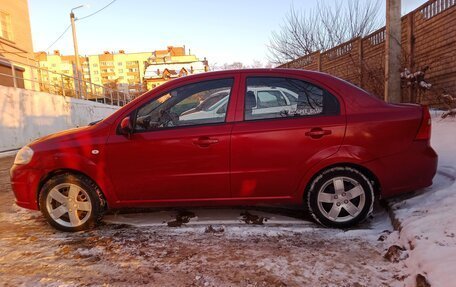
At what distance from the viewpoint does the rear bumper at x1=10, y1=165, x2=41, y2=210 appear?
397 centimetres

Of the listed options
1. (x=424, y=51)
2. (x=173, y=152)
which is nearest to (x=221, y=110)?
(x=173, y=152)

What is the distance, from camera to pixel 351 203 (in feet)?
12.3

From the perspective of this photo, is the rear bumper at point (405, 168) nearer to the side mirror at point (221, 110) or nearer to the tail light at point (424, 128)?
the tail light at point (424, 128)

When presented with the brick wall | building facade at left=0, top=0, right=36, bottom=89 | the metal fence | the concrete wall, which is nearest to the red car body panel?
the brick wall

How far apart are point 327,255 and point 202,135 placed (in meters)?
1.69

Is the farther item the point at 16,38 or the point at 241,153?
the point at 16,38

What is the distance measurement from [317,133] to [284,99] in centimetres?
51

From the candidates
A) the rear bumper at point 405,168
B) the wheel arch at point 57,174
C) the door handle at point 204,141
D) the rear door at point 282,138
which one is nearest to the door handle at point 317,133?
the rear door at point 282,138

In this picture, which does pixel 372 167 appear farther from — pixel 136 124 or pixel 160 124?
pixel 136 124

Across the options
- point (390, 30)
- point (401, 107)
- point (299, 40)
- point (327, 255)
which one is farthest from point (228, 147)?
point (299, 40)

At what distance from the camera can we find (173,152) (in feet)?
12.4

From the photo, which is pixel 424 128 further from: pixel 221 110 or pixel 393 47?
pixel 393 47

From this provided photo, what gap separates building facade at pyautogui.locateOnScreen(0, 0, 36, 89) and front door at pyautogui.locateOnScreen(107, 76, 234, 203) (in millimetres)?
16469

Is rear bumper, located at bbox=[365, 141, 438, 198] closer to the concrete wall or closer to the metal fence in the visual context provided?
the concrete wall
